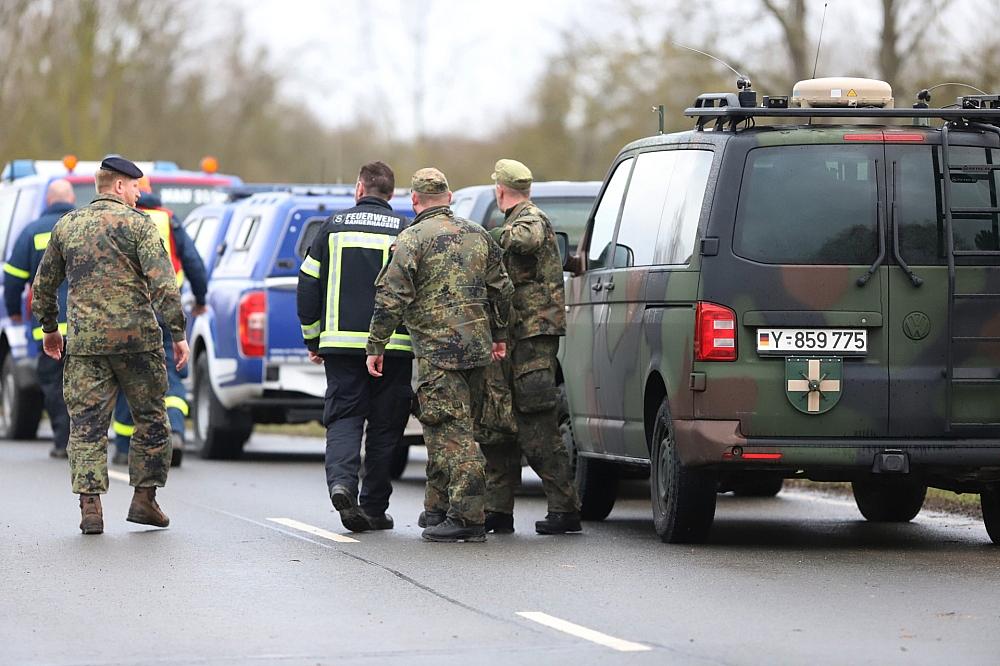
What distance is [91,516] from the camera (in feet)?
35.3

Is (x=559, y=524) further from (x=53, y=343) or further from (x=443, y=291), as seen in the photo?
(x=53, y=343)

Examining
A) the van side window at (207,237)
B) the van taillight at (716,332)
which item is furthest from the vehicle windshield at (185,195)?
the van taillight at (716,332)

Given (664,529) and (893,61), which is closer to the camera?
(664,529)

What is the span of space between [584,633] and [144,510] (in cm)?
416

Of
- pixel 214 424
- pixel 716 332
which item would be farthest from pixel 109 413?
pixel 214 424

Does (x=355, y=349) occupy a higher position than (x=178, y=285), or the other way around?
(x=178, y=285)

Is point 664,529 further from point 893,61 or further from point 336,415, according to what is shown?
point 893,61

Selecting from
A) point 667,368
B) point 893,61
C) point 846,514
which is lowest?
point 846,514

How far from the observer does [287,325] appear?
1605 cm

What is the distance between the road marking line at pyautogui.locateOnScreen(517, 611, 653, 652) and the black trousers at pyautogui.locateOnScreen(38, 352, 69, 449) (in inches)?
383

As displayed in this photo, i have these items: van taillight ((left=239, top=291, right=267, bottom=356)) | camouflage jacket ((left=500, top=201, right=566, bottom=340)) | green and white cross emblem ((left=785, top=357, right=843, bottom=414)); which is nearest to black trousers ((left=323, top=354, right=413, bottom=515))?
camouflage jacket ((left=500, top=201, right=566, bottom=340))

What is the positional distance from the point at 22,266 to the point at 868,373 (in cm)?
818

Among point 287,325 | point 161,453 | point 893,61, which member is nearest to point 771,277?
point 161,453

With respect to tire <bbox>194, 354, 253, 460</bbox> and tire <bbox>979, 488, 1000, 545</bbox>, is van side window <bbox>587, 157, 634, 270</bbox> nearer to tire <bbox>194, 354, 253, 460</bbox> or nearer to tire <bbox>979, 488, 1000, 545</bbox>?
tire <bbox>979, 488, 1000, 545</bbox>
